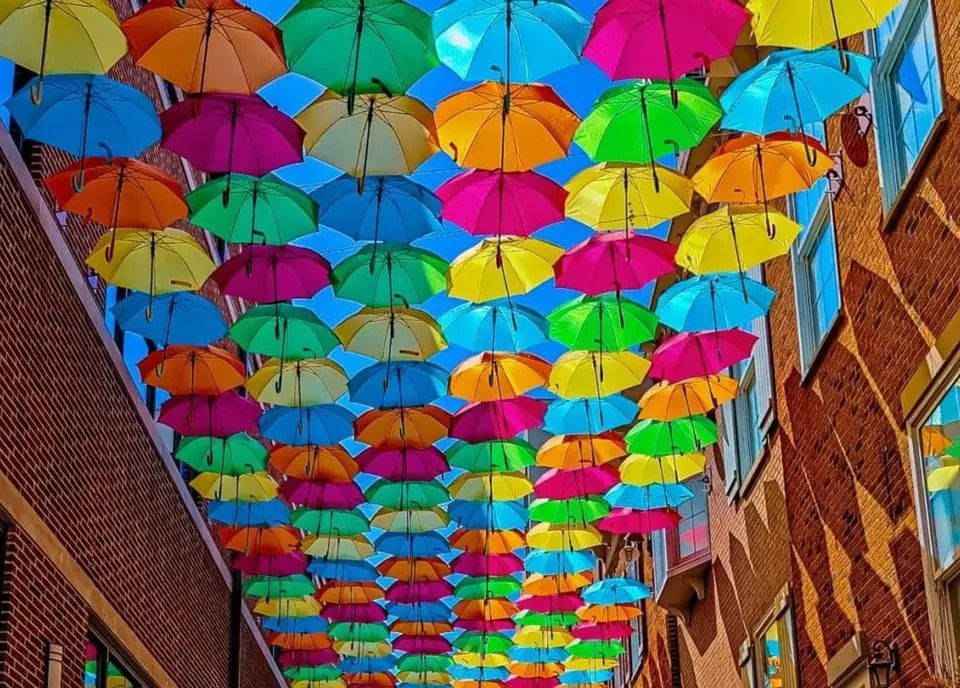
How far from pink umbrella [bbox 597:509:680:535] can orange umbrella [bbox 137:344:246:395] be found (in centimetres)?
751

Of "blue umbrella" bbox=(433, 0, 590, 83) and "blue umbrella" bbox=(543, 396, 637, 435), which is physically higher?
"blue umbrella" bbox=(433, 0, 590, 83)

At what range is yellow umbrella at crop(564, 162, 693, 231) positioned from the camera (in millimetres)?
14375

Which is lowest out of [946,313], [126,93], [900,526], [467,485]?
[900,526]

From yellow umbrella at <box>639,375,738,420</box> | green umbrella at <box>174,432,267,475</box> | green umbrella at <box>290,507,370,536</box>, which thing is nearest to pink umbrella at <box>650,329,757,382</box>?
yellow umbrella at <box>639,375,738,420</box>

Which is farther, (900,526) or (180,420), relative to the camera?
(180,420)

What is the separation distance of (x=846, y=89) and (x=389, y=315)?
5.98 meters

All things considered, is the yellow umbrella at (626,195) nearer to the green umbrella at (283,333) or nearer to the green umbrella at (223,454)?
the green umbrella at (283,333)

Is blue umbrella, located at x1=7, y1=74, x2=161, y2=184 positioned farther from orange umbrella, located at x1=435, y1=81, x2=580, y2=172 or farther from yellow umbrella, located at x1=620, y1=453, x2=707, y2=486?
yellow umbrella, located at x1=620, y1=453, x2=707, y2=486

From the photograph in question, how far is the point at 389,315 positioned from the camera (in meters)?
16.5

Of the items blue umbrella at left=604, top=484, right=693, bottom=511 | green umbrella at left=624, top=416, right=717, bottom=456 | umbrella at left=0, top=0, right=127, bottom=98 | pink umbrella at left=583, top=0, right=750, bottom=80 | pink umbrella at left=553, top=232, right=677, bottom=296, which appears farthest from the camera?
blue umbrella at left=604, top=484, right=693, bottom=511

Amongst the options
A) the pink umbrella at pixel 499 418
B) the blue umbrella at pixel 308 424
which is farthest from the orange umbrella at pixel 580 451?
the blue umbrella at pixel 308 424

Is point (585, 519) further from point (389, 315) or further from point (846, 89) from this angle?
point (846, 89)

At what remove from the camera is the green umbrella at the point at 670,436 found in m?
19.6

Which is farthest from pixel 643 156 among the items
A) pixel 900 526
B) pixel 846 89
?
pixel 900 526
